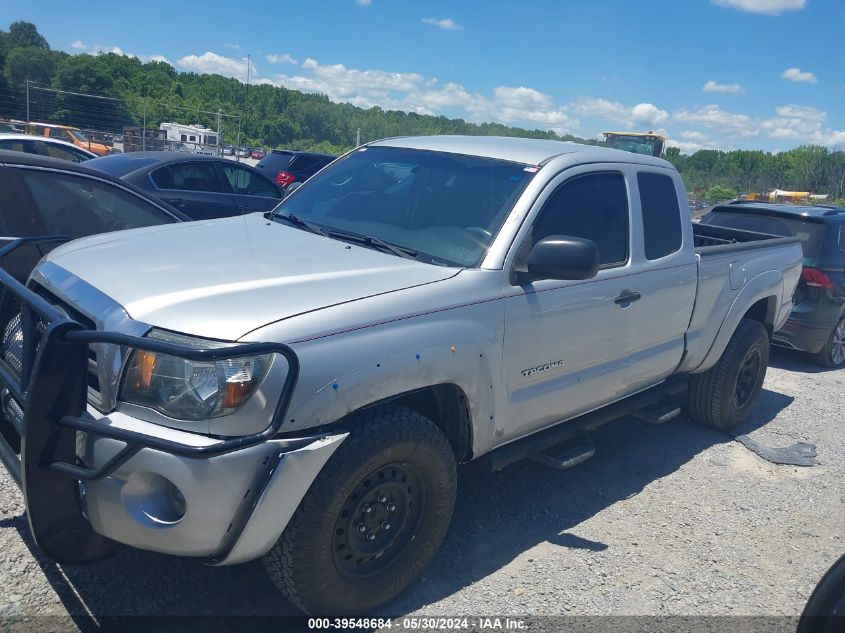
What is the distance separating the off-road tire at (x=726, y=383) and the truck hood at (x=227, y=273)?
305cm

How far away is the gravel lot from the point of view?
313cm

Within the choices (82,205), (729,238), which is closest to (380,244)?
(82,205)

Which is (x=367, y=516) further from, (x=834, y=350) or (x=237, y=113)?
(x=237, y=113)

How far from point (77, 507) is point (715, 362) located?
14.3 feet

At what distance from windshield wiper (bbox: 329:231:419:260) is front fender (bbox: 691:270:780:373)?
2697mm

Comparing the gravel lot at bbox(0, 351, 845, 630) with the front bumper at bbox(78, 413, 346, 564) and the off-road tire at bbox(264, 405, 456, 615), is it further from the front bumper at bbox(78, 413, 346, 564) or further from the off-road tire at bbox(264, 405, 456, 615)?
the front bumper at bbox(78, 413, 346, 564)

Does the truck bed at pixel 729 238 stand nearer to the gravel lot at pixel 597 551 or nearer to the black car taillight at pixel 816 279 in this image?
the black car taillight at pixel 816 279

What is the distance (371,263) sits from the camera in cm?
329

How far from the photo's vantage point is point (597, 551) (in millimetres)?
3812

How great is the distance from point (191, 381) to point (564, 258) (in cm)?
174

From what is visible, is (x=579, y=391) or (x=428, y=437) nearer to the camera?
(x=428, y=437)

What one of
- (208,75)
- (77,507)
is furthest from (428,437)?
(208,75)

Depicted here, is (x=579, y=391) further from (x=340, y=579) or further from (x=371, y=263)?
(x=340, y=579)

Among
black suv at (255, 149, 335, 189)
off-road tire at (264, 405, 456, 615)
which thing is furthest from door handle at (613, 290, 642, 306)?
black suv at (255, 149, 335, 189)
